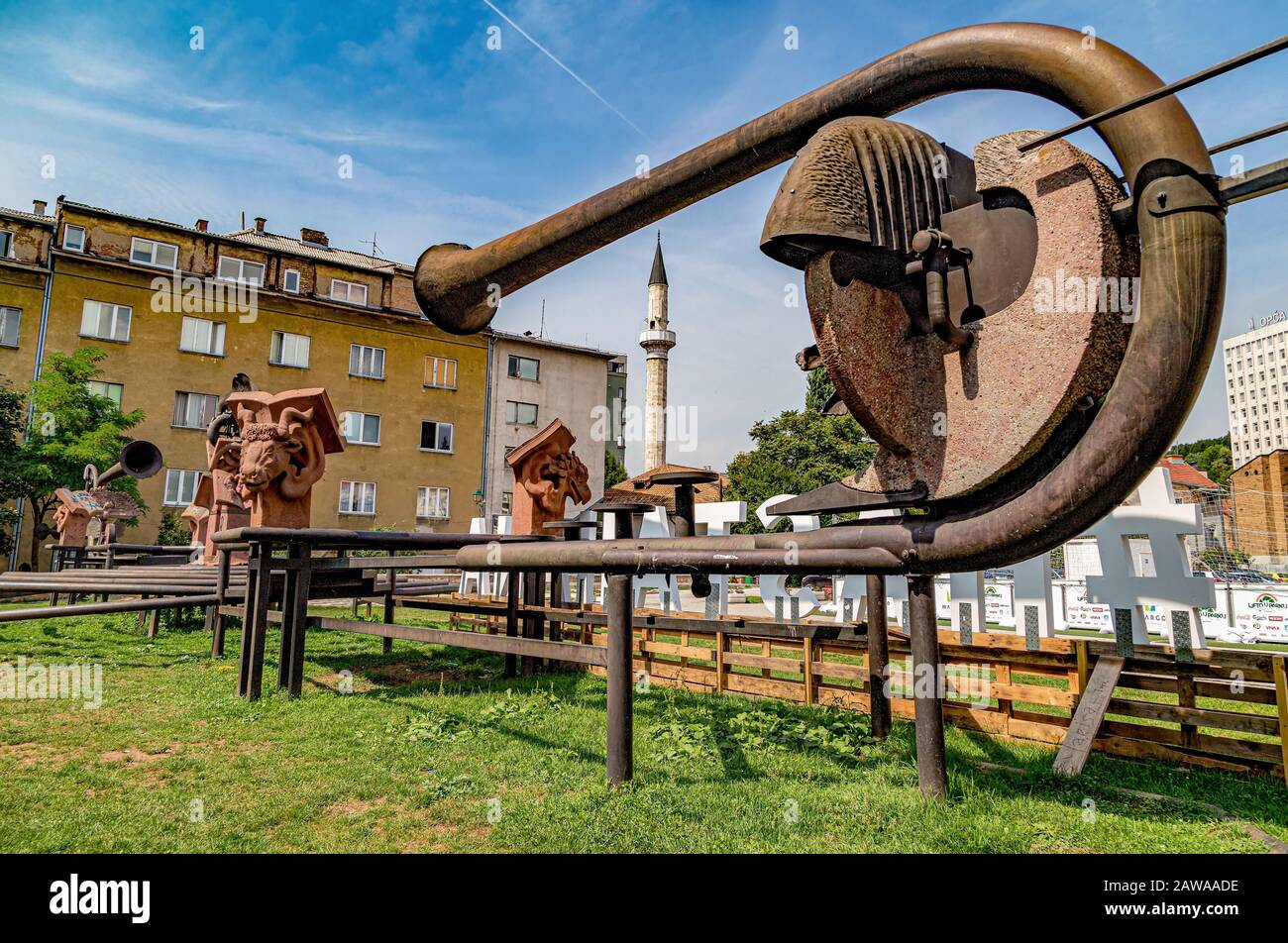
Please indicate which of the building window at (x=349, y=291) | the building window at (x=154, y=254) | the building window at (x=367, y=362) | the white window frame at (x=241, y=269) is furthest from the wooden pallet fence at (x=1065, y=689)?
the building window at (x=154, y=254)

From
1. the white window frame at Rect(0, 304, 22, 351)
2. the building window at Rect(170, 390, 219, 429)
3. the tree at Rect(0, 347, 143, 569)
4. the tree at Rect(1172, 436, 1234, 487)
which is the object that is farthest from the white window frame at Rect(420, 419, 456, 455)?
the tree at Rect(1172, 436, 1234, 487)

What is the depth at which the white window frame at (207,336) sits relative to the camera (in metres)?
28.9

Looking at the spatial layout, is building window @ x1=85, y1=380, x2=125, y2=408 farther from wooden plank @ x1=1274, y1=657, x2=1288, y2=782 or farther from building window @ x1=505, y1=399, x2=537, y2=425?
wooden plank @ x1=1274, y1=657, x2=1288, y2=782

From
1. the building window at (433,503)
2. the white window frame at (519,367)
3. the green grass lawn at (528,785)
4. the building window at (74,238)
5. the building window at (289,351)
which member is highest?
the building window at (74,238)

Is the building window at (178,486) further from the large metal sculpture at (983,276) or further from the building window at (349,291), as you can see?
the large metal sculpture at (983,276)

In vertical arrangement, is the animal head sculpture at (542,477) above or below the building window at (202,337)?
below

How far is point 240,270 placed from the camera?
3062 cm

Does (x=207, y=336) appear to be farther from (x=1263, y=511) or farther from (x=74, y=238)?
(x=1263, y=511)

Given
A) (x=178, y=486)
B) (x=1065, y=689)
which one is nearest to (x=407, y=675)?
(x=1065, y=689)

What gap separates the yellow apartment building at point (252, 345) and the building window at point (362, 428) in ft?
0.20

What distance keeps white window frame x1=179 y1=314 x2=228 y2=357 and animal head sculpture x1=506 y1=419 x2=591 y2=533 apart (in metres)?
23.3

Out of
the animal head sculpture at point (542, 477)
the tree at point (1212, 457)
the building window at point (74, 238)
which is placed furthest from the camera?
the tree at point (1212, 457)

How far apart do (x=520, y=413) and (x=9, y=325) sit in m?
19.6
